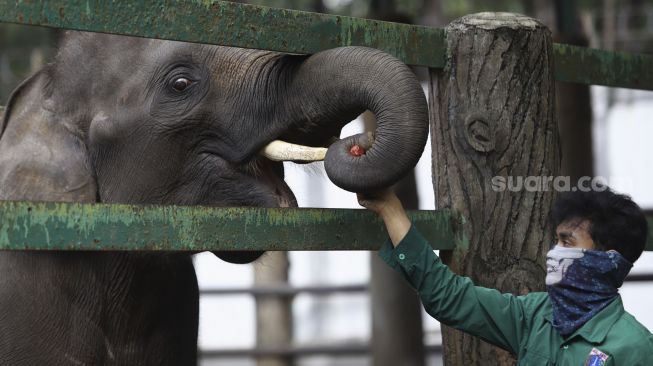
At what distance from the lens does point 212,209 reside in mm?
2770

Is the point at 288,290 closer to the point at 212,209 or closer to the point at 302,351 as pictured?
the point at 302,351

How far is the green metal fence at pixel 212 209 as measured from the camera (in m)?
2.54

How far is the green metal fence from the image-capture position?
8.32 ft

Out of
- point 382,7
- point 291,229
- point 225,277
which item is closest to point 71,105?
point 291,229

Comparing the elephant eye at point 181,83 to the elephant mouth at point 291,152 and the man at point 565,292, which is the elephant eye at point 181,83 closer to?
the elephant mouth at point 291,152

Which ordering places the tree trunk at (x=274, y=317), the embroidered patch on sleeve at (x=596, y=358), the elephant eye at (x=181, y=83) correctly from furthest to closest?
the tree trunk at (x=274, y=317)
the elephant eye at (x=181, y=83)
the embroidered patch on sleeve at (x=596, y=358)

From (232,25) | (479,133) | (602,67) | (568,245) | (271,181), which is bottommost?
(568,245)

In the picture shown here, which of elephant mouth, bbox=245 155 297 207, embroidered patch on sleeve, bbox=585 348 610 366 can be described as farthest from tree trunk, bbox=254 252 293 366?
embroidered patch on sleeve, bbox=585 348 610 366

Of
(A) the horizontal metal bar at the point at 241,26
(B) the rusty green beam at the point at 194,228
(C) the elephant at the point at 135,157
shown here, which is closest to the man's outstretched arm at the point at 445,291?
Result: (B) the rusty green beam at the point at 194,228

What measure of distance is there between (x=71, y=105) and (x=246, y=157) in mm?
795

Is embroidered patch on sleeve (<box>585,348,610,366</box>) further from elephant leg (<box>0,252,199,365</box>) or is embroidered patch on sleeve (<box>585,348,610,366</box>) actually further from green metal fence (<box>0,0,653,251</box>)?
elephant leg (<box>0,252,199,365</box>)

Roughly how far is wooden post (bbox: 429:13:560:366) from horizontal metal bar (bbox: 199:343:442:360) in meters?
5.85

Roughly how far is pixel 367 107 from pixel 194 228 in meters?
0.56

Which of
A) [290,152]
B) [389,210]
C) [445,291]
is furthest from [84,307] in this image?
[445,291]
